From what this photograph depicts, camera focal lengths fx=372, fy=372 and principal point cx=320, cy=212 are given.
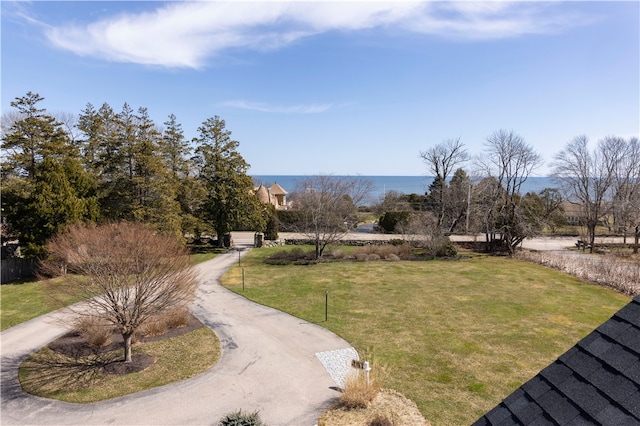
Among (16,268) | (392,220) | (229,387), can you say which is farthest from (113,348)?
(392,220)

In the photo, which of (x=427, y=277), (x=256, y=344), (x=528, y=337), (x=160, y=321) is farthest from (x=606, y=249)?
(x=160, y=321)

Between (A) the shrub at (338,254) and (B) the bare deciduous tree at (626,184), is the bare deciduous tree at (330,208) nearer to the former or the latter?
(A) the shrub at (338,254)

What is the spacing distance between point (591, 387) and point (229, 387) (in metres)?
9.72

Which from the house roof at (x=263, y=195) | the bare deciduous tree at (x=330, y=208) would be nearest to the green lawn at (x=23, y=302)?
the bare deciduous tree at (x=330, y=208)

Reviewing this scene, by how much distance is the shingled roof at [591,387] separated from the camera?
268 cm

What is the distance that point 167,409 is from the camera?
9578 mm

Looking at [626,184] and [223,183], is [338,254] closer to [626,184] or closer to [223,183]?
[223,183]

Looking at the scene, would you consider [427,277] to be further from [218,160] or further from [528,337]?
[218,160]

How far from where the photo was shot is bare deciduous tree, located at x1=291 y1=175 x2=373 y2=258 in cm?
2836

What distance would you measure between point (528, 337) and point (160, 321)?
13.9 m

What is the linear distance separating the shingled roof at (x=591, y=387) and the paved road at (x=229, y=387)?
7.02 metres

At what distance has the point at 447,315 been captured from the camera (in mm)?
16297

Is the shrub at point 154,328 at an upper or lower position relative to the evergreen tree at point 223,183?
lower

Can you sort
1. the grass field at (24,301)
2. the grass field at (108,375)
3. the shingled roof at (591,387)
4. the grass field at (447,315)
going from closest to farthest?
1. the shingled roof at (591,387)
2. the grass field at (108,375)
3. the grass field at (447,315)
4. the grass field at (24,301)
